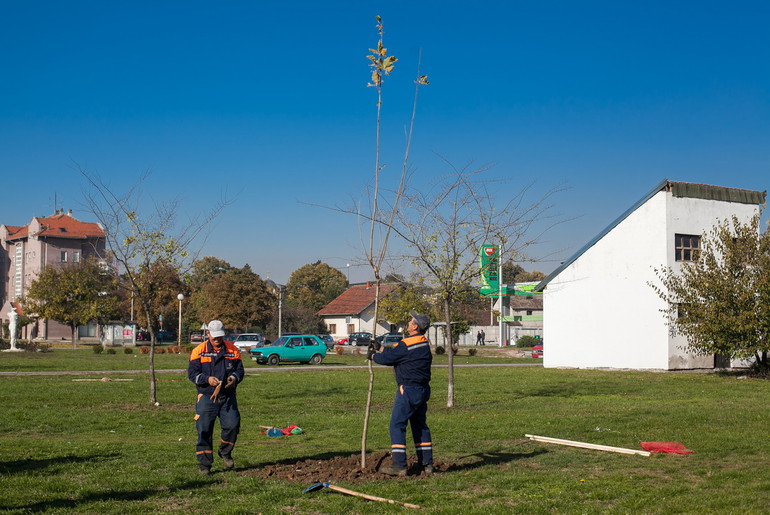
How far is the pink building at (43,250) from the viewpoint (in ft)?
299

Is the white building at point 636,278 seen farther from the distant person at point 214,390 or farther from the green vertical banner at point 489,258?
the distant person at point 214,390

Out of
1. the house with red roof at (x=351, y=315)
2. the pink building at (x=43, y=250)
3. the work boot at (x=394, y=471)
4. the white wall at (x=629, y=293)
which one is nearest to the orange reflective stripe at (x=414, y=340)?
the work boot at (x=394, y=471)

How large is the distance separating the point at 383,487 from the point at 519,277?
115123 millimetres

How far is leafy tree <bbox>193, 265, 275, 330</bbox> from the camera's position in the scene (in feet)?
244

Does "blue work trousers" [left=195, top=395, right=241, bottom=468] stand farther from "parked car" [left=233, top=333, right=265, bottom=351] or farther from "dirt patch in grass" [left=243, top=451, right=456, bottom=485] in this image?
"parked car" [left=233, top=333, right=265, bottom=351]

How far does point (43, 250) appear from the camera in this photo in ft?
304

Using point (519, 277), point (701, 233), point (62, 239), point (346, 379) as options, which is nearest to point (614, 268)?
point (701, 233)

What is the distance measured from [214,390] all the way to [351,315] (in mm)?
79273

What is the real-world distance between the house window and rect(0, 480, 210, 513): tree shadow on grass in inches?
1105

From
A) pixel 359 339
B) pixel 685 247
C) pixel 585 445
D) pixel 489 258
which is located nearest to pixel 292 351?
pixel 685 247

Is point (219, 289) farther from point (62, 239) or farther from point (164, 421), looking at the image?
point (164, 421)

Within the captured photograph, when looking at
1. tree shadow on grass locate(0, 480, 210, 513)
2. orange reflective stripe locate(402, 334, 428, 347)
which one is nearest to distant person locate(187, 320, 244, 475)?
tree shadow on grass locate(0, 480, 210, 513)

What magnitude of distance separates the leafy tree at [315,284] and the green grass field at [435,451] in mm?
86843

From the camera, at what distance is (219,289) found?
7531cm
